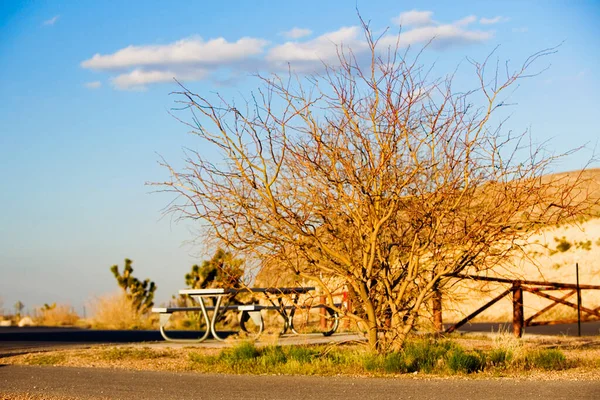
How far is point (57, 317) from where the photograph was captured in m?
36.0

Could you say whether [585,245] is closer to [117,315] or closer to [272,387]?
[117,315]

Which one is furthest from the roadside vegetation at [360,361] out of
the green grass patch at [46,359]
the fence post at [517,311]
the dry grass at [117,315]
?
the dry grass at [117,315]

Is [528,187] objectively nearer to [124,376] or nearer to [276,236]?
[276,236]

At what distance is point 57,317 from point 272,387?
27.0 meters

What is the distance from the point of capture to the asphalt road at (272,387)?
10070mm

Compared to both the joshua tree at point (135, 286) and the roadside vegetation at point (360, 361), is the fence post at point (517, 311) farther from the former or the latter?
the joshua tree at point (135, 286)

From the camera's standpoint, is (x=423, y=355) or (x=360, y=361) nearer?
(x=360, y=361)

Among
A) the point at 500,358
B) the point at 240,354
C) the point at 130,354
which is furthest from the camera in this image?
the point at 130,354

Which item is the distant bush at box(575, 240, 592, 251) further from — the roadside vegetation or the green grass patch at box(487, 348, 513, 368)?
the green grass patch at box(487, 348, 513, 368)

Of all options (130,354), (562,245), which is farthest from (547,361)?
(562,245)

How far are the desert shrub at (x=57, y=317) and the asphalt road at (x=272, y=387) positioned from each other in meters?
23.8

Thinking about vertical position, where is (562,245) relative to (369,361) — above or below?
above

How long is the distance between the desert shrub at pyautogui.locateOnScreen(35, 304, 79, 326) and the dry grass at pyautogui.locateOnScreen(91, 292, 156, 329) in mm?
3930

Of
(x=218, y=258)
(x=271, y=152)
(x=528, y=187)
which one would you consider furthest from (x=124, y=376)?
(x=528, y=187)
